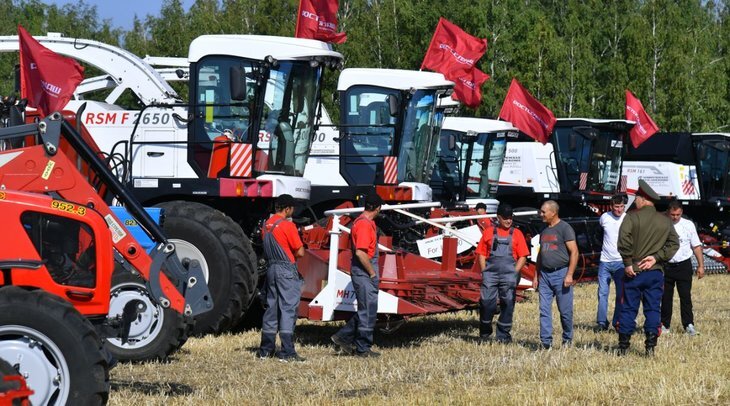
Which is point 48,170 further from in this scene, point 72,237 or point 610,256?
point 610,256

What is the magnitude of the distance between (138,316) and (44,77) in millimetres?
4781

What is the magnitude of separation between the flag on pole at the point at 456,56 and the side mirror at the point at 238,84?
32.5ft

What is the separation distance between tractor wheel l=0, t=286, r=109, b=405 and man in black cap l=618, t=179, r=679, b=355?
599 centimetres

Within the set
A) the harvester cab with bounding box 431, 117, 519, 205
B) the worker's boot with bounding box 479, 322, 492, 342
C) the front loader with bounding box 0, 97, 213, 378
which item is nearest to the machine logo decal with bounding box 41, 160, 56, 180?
the front loader with bounding box 0, 97, 213, 378

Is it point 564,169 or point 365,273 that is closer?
point 365,273

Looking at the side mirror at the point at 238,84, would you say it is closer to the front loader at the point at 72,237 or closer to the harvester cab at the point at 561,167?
the front loader at the point at 72,237

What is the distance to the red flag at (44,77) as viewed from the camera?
1415cm

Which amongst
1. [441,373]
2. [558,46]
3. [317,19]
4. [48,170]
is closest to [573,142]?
[317,19]

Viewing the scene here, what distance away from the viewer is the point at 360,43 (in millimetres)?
36938

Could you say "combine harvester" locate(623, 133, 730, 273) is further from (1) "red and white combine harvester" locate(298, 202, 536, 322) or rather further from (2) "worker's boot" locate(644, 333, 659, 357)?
(2) "worker's boot" locate(644, 333, 659, 357)

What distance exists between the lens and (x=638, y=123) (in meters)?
27.3

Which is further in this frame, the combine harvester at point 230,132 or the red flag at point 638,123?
the red flag at point 638,123

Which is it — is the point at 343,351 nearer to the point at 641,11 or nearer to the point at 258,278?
the point at 258,278

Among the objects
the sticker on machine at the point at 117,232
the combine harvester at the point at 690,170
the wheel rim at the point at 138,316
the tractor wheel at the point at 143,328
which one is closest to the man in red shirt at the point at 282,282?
the tractor wheel at the point at 143,328
